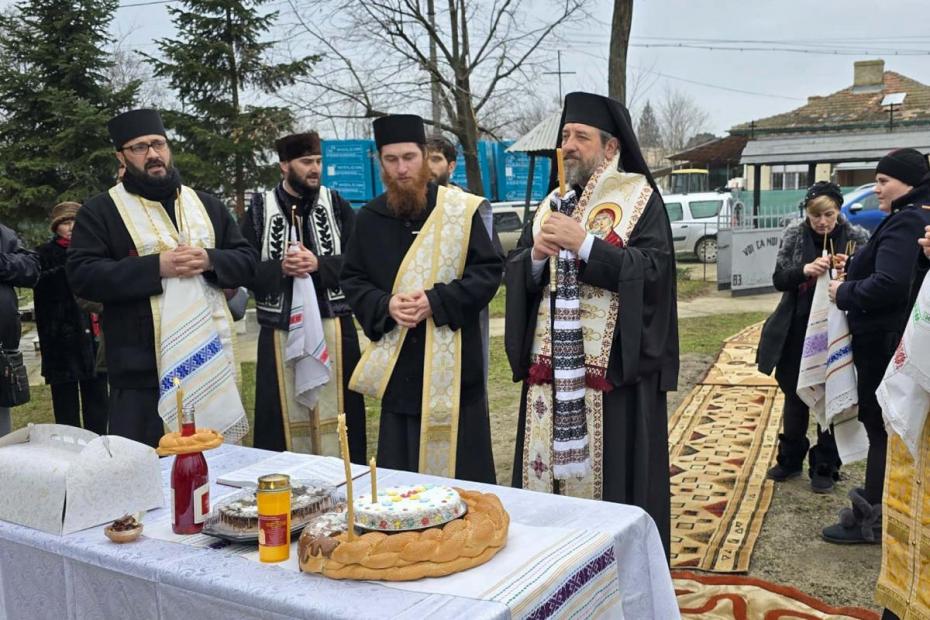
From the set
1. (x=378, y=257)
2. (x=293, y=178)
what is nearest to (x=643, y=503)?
(x=378, y=257)

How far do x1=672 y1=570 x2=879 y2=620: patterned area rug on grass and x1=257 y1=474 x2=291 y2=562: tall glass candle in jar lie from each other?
1.96 meters

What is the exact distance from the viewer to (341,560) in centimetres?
190

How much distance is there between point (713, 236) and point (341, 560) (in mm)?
20117

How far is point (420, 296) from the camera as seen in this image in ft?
12.4

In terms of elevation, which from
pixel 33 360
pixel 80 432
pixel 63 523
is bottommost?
pixel 33 360

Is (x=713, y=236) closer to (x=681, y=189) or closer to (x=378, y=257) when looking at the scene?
(x=681, y=189)

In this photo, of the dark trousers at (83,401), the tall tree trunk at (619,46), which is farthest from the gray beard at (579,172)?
the tall tree trunk at (619,46)

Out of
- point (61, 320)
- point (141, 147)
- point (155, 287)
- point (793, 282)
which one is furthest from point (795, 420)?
point (61, 320)

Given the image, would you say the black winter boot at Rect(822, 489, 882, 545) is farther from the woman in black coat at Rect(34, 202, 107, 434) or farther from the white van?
the white van

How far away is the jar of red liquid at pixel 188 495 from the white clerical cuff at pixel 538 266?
1.70 meters

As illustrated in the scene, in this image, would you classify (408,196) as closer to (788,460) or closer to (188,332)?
(188,332)

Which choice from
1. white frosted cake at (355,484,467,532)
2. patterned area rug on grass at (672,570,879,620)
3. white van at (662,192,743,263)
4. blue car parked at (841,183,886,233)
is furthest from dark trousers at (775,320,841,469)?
white van at (662,192,743,263)

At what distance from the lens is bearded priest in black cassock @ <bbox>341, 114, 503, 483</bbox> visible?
3.89 meters

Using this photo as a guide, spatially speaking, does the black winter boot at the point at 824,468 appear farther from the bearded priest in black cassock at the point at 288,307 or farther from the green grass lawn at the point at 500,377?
the green grass lawn at the point at 500,377
